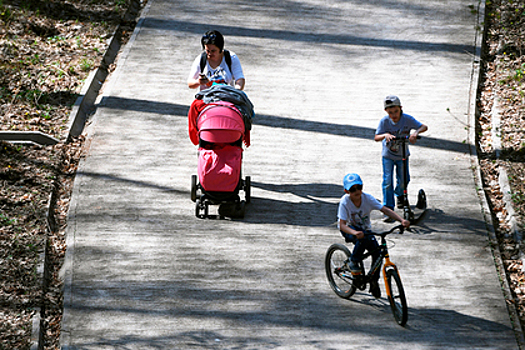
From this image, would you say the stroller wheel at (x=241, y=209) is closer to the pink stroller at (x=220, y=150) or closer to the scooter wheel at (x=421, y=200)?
the pink stroller at (x=220, y=150)

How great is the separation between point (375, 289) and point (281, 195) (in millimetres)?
2636

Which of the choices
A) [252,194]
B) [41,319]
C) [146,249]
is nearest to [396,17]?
[252,194]

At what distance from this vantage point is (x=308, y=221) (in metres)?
9.06

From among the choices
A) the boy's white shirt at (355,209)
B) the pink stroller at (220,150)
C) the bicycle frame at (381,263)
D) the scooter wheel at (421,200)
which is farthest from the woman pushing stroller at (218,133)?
the scooter wheel at (421,200)

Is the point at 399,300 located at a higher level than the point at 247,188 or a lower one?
lower

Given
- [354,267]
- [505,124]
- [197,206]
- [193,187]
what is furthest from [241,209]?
[505,124]

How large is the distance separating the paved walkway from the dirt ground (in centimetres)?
29

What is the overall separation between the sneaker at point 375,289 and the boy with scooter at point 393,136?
69.8 inches

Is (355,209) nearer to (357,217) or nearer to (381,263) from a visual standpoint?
(357,217)

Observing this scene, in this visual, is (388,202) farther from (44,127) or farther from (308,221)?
(44,127)

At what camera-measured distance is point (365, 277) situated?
7273mm

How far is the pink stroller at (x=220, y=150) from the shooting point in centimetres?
859

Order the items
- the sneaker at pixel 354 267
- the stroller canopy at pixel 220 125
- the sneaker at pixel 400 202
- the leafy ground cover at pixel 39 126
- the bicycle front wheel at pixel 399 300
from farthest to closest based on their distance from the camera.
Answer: the sneaker at pixel 400 202
the stroller canopy at pixel 220 125
the leafy ground cover at pixel 39 126
the sneaker at pixel 354 267
the bicycle front wheel at pixel 399 300

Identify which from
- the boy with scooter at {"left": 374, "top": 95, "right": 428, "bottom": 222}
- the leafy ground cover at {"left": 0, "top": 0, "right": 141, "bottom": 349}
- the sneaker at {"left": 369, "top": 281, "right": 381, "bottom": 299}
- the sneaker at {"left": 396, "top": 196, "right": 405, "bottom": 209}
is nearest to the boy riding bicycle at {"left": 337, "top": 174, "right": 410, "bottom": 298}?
the sneaker at {"left": 369, "top": 281, "right": 381, "bottom": 299}
